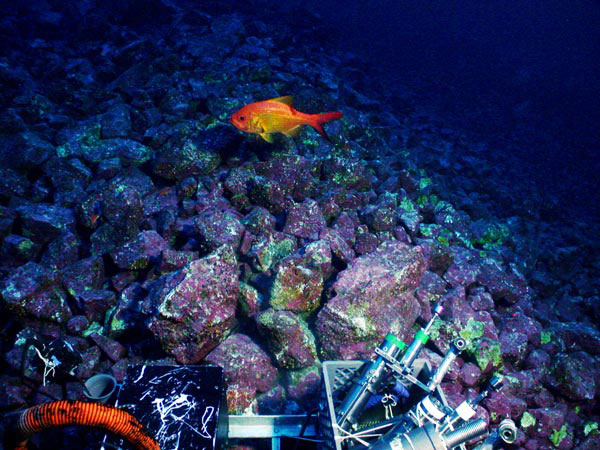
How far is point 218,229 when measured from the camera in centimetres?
325

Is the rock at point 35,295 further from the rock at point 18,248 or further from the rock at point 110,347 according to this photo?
the rock at point 18,248

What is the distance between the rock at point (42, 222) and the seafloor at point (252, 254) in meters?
0.02

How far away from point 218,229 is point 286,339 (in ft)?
4.10

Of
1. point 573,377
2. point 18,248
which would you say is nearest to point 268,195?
point 18,248

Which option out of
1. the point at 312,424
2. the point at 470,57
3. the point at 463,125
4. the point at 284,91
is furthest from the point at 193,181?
the point at 470,57

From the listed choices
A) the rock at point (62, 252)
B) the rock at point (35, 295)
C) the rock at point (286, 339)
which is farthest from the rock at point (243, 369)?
the rock at point (62, 252)

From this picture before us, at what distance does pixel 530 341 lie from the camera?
143 inches

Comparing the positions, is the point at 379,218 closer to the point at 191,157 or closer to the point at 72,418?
the point at 191,157

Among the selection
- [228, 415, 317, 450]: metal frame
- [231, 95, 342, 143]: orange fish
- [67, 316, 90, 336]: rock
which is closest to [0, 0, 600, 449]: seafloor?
[67, 316, 90, 336]: rock

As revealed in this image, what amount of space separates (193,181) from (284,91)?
11.6 feet

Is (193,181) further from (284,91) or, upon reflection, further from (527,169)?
(527,169)

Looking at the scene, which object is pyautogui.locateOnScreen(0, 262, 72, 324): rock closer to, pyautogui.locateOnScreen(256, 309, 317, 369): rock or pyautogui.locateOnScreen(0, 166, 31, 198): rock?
pyautogui.locateOnScreen(0, 166, 31, 198): rock

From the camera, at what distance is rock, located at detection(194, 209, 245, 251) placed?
3.20 metres

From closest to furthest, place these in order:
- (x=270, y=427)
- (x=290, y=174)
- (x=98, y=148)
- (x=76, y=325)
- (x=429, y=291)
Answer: (x=270, y=427), (x=76, y=325), (x=429, y=291), (x=290, y=174), (x=98, y=148)
